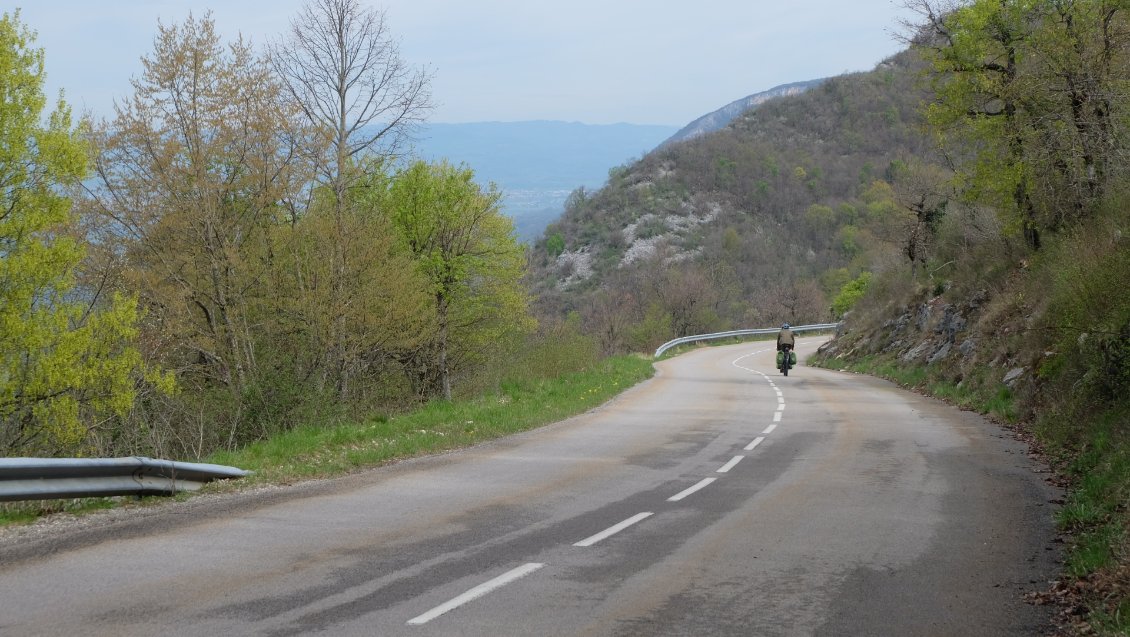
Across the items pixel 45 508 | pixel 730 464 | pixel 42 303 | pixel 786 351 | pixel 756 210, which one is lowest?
pixel 786 351

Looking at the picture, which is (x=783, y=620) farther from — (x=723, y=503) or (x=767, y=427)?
(x=767, y=427)

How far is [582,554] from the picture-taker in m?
7.21

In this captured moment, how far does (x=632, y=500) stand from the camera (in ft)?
31.8

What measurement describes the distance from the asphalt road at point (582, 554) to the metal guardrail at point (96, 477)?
595 millimetres

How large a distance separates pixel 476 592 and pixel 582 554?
1.39 metres

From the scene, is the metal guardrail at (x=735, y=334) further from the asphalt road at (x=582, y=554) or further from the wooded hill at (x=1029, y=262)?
the asphalt road at (x=582, y=554)

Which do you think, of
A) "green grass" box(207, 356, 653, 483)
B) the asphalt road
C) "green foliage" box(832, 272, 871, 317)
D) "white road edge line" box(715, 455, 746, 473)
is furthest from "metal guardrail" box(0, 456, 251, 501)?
"green foliage" box(832, 272, 871, 317)

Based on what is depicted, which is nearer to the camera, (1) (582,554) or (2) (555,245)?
(1) (582,554)

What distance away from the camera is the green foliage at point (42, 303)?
18.6m

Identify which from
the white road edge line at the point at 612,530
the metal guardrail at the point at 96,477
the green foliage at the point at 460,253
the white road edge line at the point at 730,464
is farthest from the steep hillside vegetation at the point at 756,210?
the white road edge line at the point at 612,530

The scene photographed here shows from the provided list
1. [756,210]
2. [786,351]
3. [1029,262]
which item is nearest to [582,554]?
[1029,262]

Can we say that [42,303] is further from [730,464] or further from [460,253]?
[460,253]

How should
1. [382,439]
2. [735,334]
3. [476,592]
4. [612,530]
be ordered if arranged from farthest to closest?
1. [735,334]
2. [382,439]
3. [612,530]
4. [476,592]

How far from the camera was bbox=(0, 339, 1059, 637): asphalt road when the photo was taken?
18.1 ft
